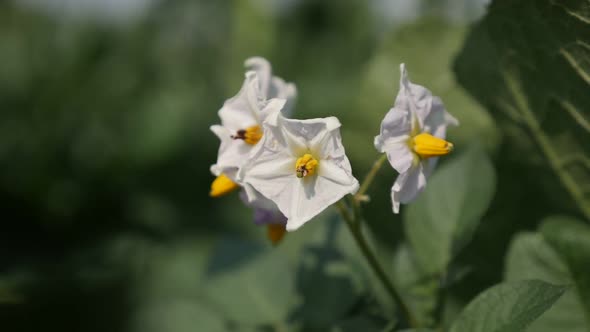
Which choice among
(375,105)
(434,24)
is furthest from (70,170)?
(434,24)

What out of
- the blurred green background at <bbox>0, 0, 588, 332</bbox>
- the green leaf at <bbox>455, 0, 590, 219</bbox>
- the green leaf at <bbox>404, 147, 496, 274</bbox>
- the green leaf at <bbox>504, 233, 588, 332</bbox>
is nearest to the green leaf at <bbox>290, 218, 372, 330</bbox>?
the blurred green background at <bbox>0, 0, 588, 332</bbox>

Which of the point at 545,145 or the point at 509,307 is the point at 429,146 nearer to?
the point at 509,307

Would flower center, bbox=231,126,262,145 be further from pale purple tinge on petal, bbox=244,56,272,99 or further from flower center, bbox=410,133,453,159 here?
flower center, bbox=410,133,453,159

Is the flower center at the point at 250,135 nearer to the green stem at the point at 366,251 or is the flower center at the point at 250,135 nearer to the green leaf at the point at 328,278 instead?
the green stem at the point at 366,251

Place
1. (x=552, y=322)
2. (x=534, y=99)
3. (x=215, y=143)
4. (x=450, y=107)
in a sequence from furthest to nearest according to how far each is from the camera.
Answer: (x=215, y=143) → (x=450, y=107) → (x=534, y=99) → (x=552, y=322)

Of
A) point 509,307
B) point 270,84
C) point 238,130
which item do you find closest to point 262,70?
point 270,84

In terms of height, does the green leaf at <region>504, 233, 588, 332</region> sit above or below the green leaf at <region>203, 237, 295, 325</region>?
below

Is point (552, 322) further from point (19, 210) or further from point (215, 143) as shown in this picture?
point (19, 210)
